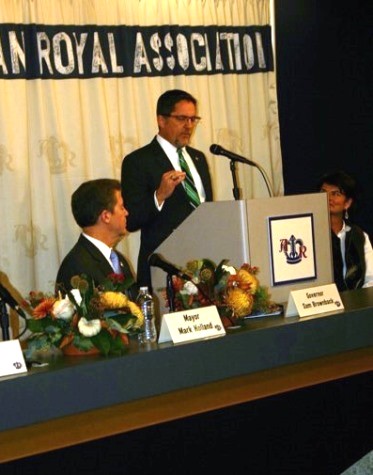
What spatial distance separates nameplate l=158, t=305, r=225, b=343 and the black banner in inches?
95.5

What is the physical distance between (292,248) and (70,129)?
204 cm

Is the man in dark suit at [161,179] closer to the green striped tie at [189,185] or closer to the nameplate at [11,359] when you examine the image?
the green striped tie at [189,185]

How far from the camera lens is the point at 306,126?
221 inches

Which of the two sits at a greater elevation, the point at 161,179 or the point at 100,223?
the point at 161,179

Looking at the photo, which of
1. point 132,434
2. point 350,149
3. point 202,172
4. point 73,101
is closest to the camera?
point 132,434

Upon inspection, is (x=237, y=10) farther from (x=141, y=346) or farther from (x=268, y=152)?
(x=141, y=346)

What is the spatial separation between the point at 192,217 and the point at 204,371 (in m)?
0.88

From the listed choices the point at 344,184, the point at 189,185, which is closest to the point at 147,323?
the point at 189,185

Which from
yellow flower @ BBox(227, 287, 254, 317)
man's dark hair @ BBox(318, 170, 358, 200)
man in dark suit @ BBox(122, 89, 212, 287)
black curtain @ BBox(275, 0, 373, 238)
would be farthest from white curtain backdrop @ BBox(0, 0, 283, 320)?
yellow flower @ BBox(227, 287, 254, 317)

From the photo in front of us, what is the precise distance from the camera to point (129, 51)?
16.4 ft

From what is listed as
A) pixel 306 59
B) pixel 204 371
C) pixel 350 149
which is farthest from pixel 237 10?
pixel 204 371

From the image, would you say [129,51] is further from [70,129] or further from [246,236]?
[246,236]

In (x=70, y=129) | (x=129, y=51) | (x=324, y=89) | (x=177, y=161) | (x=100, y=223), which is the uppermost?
(x=129, y=51)

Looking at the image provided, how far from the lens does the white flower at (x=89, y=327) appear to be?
2320 millimetres
